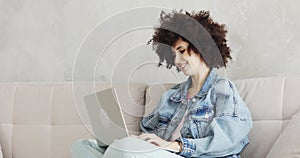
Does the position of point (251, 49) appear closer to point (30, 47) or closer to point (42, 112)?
point (42, 112)

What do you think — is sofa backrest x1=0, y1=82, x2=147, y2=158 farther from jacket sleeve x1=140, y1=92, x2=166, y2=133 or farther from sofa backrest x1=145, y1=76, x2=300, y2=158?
sofa backrest x1=145, y1=76, x2=300, y2=158

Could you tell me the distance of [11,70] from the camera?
9.08 ft

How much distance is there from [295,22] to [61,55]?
1.22 m

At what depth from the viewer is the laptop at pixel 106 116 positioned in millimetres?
1577

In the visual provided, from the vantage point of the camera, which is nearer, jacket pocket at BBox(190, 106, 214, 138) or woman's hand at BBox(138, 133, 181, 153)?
woman's hand at BBox(138, 133, 181, 153)

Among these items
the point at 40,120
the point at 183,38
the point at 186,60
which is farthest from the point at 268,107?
the point at 40,120

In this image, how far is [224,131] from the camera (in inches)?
67.4

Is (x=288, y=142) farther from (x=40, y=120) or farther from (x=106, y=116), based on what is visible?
(x=40, y=120)

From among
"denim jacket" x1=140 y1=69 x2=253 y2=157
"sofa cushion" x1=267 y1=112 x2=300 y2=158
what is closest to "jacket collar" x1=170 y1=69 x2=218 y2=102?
"denim jacket" x1=140 y1=69 x2=253 y2=157

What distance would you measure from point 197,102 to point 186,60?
0.61 feet

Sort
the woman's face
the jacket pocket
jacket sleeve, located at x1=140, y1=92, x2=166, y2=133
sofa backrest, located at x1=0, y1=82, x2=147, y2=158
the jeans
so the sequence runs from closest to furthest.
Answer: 1. the jeans
2. the woman's face
3. the jacket pocket
4. jacket sleeve, located at x1=140, y1=92, x2=166, y2=133
5. sofa backrest, located at x1=0, y1=82, x2=147, y2=158

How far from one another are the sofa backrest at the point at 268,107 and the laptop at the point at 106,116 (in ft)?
1.75

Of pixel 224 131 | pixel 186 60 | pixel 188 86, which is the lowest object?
pixel 224 131

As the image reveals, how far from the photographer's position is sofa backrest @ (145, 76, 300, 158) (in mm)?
1833
